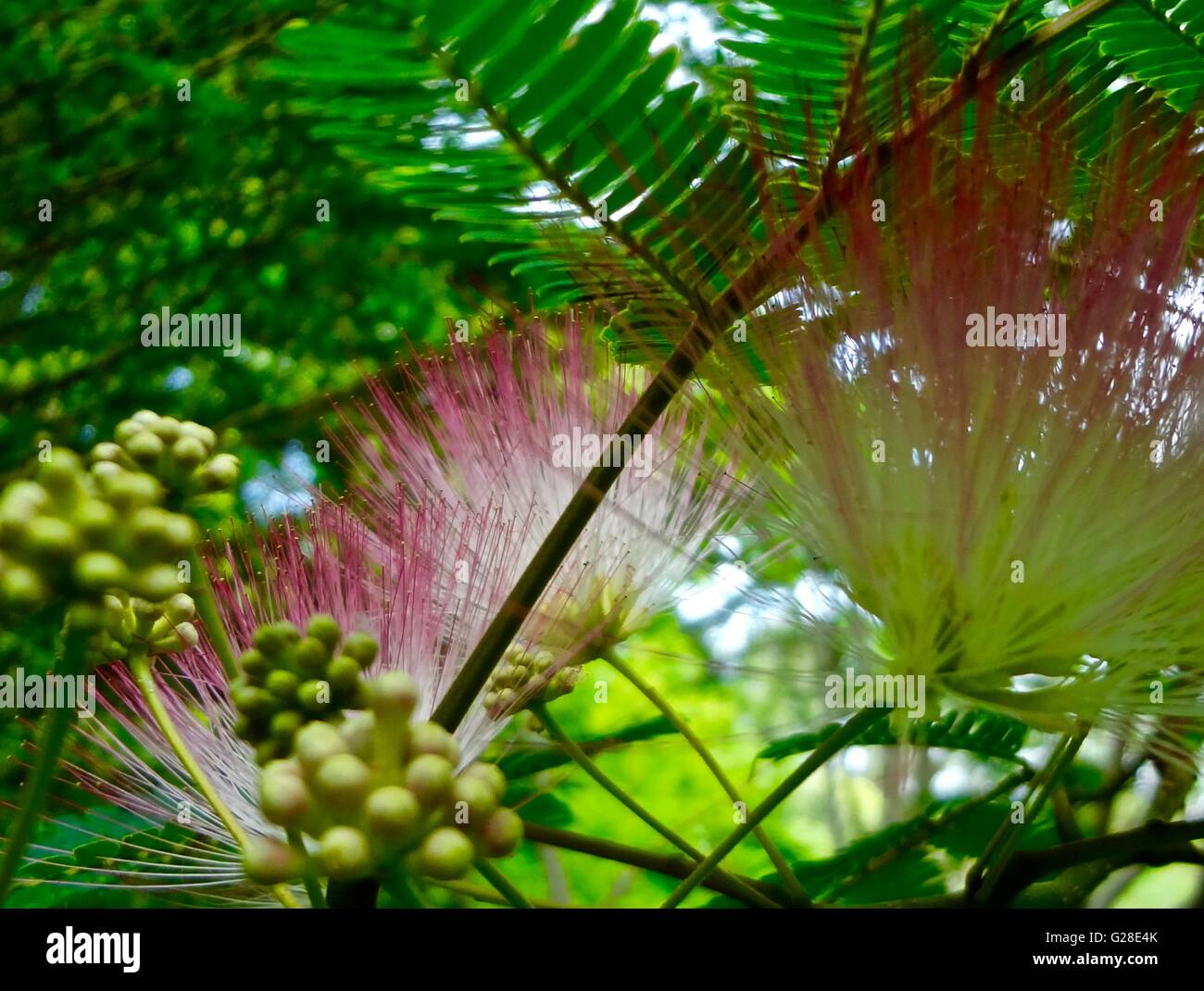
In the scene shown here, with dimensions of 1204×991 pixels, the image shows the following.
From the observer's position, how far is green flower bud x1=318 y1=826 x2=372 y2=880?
0.42 m

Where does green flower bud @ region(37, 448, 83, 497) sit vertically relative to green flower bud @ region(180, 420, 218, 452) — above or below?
below

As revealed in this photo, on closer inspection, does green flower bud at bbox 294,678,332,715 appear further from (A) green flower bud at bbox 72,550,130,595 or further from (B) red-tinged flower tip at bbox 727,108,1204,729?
(B) red-tinged flower tip at bbox 727,108,1204,729

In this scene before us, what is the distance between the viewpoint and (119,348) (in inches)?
88.0

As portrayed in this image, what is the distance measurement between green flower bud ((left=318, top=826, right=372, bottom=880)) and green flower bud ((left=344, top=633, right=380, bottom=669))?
82 millimetres

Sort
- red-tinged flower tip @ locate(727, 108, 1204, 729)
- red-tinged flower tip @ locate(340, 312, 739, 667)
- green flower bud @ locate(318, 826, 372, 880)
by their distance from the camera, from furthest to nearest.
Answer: red-tinged flower tip @ locate(340, 312, 739, 667) < red-tinged flower tip @ locate(727, 108, 1204, 729) < green flower bud @ locate(318, 826, 372, 880)

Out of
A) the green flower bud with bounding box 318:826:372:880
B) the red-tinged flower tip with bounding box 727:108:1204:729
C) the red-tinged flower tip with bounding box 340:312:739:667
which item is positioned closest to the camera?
the green flower bud with bounding box 318:826:372:880

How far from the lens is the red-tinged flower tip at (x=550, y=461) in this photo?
2.24 ft

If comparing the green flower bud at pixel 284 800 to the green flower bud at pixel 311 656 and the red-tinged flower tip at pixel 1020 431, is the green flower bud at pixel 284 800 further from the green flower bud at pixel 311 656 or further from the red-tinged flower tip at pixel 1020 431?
the red-tinged flower tip at pixel 1020 431

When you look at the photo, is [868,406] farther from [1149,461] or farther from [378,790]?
[378,790]

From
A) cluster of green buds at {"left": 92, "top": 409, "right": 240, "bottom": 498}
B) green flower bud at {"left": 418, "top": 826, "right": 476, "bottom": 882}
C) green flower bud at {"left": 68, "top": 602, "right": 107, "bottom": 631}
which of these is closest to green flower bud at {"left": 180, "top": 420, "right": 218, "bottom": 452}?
cluster of green buds at {"left": 92, "top": 409, "right": 240, "bottom": 498}

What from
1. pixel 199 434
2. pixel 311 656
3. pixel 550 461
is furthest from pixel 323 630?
pixel 550 461

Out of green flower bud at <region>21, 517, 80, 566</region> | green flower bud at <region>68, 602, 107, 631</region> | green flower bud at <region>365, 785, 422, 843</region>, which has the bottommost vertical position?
green flower bud at <region>365, 785, 422, 843</region>

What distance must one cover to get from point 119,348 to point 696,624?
1.67 metres
